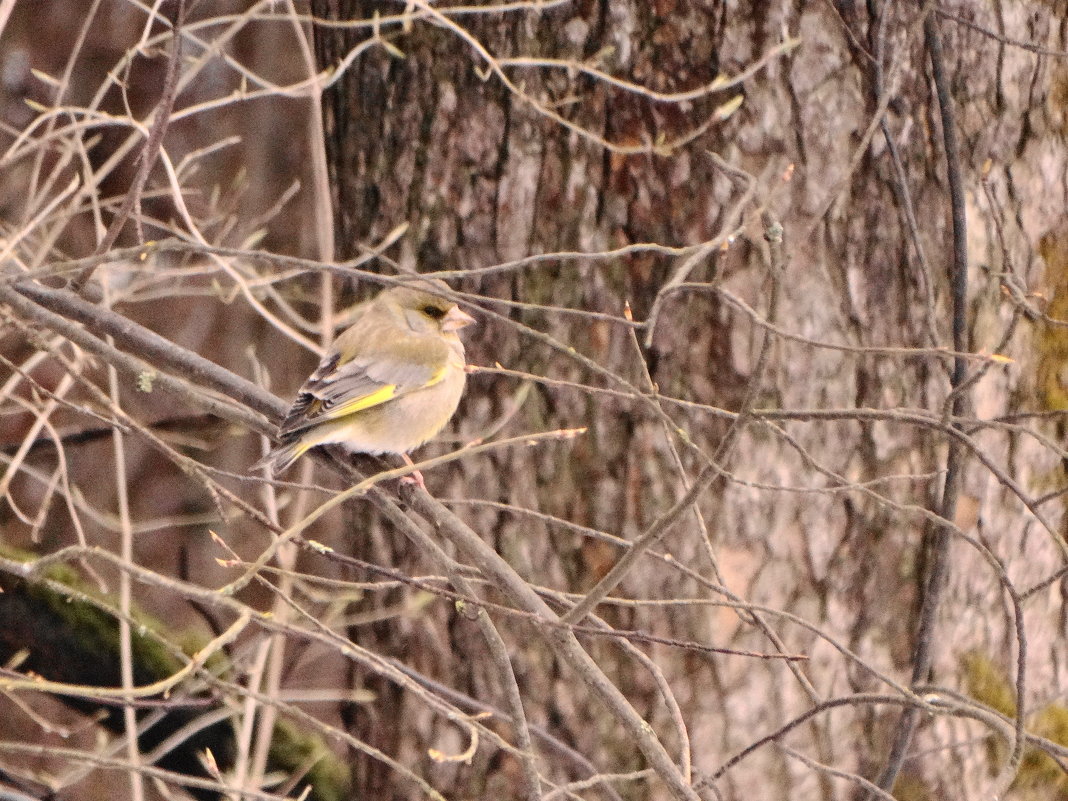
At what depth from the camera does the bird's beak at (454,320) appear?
3.36 metres

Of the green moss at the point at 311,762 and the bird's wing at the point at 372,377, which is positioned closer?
the bird's wing at the point at 372,377

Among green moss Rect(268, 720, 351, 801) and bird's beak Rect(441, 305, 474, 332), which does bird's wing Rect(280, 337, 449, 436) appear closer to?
bird's beak Rect(441, 305, 474, 332)

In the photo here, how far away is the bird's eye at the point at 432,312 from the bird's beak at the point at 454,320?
0.03m

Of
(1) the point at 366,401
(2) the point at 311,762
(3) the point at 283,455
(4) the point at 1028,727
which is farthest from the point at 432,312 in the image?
(4) the point at 1028,727

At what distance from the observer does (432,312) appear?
358cm

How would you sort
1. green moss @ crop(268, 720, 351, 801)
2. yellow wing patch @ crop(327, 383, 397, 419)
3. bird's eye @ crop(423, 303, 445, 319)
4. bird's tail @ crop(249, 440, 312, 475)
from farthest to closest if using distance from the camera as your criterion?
green moss @ crop(268, 720, 351, 801), bird's eye @ crop(423, 303, 445, 319), yellow wing patch @ crop(327, 383, 397, 419), bird's tail @ crop(249, 440, 312, 475)

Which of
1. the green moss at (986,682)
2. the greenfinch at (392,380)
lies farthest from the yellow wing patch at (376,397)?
the green moss at (986,682)

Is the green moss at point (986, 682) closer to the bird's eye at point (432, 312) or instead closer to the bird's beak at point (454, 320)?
the bird's beak at point (454, 320)

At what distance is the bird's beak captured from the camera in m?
3.36

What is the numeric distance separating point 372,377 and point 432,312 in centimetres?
28

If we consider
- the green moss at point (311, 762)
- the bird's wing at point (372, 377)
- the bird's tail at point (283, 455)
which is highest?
the bird's wing at point (372, 377)

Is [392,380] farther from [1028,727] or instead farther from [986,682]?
[1028,727]

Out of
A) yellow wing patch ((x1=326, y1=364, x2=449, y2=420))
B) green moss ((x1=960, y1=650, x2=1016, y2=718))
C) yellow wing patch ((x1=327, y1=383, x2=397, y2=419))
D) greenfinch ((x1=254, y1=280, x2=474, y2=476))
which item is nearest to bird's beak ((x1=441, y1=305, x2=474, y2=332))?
greenfinch ((x1=254, y1=280, x2=474, y2=476))

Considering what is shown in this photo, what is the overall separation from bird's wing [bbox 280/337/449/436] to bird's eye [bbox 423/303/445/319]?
0.08 meters
